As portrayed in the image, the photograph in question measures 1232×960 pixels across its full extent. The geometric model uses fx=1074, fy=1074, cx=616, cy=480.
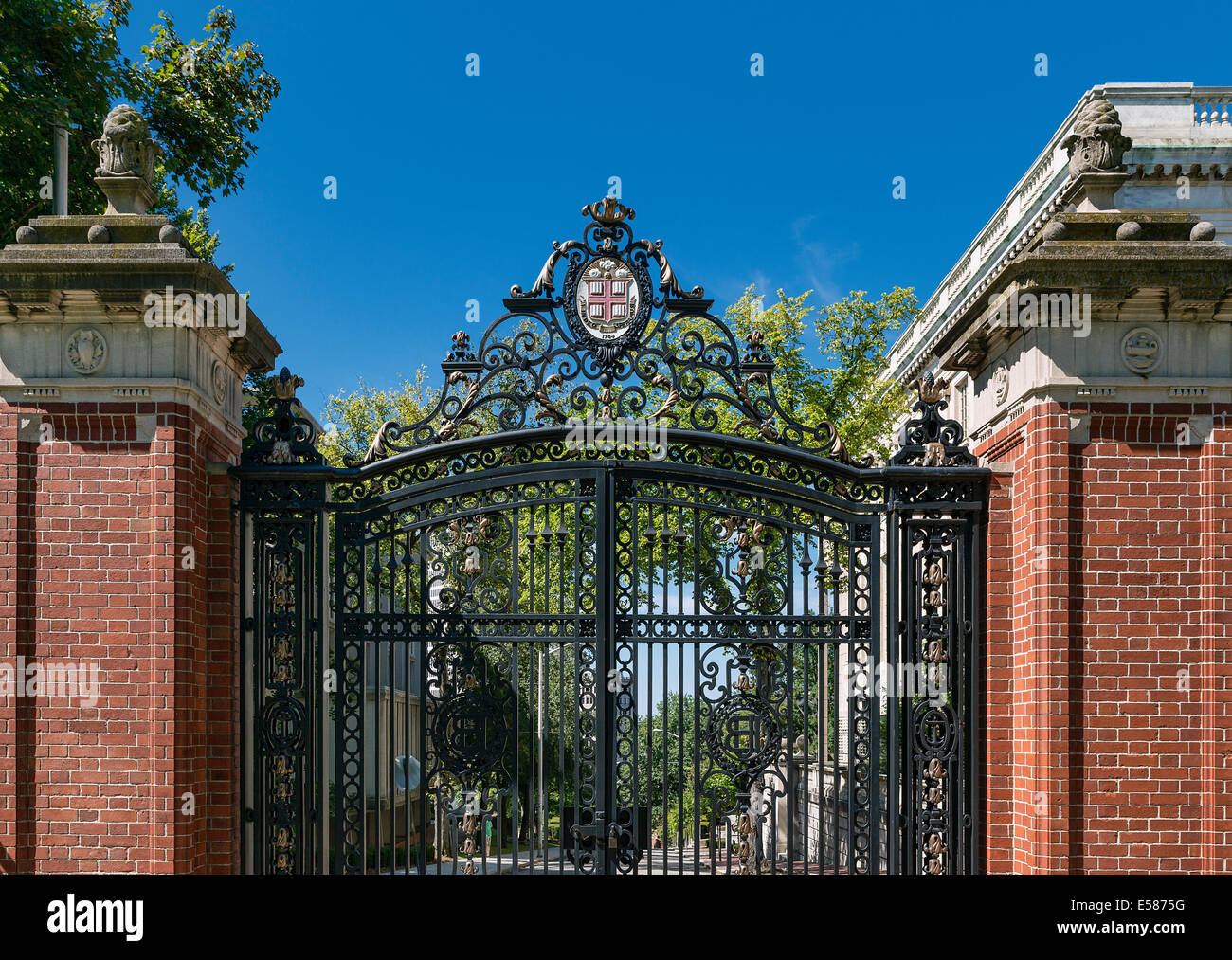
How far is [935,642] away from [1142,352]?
7.14 ft

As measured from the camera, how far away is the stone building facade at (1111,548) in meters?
6.30

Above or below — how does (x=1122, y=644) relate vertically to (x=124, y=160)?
below

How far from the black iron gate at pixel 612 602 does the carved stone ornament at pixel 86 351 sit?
1.05 meters

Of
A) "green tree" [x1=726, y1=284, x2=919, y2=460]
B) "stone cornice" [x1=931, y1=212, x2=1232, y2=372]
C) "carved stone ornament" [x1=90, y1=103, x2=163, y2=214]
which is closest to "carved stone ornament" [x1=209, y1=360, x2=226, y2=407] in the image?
"carved stone ornament" [x1=90, y1=103, x2=163, y2=214]

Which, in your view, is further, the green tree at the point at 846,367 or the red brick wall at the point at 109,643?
the green tree at the point at 846,367

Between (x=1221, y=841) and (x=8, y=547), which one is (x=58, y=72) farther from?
(x=1221, y=841)

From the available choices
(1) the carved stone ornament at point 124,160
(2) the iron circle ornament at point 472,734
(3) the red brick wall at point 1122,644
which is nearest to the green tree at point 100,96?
(1) the carved stone ornament at point 124,160

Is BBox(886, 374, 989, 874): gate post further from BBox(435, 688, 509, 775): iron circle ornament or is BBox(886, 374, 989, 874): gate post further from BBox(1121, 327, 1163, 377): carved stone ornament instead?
BBox(435, 688, 509, 775): iron circle ornament

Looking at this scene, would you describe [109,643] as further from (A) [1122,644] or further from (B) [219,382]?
(A) [1122,644]

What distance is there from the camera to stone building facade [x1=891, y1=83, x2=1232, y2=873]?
630cm

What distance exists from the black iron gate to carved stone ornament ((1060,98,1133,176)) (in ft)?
5.46

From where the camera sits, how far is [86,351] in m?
6.56

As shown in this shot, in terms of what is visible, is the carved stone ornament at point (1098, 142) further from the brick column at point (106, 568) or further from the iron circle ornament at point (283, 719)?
the iron circle ornament at point (283, 719)

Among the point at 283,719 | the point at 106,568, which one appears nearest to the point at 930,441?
the point at 283,719
